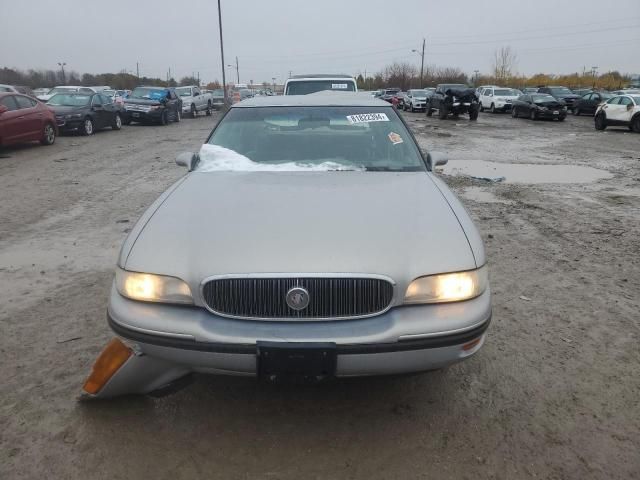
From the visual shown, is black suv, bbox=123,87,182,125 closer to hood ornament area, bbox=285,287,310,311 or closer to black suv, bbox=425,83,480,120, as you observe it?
black suv, bbox=425,83,480,120

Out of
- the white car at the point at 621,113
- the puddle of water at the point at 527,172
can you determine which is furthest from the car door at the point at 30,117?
the white car at the point at 621,113

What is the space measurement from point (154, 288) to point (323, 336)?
2.70 feet

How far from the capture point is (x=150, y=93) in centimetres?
2388

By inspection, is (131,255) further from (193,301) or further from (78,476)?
(78,476)

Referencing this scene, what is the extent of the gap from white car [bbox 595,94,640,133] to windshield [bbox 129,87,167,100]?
64.7 feet

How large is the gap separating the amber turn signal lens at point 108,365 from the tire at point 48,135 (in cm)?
1343

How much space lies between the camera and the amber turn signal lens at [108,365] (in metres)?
2.55

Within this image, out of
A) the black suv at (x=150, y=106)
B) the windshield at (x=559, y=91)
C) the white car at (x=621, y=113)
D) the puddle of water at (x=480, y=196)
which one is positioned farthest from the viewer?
the windshield at (x=559, y=91)

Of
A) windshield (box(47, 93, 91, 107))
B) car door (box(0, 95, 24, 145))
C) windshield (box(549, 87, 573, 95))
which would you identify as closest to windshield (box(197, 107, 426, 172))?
car door (box(0, 95, 24, 145))

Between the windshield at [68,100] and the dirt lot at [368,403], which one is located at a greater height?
the windshield at [68,100]

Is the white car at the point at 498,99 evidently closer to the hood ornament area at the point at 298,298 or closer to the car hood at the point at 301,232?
the car hood at the point at 301,232

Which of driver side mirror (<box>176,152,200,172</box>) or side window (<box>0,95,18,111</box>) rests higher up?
side window (<box>0,95,18,111</box>)

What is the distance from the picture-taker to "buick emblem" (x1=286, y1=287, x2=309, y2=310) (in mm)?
2211

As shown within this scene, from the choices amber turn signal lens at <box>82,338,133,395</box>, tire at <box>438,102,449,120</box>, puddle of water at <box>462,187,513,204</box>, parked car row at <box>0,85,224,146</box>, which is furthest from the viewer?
tire at <box>438,102,449,120</box>
